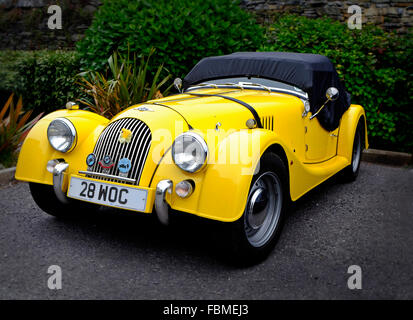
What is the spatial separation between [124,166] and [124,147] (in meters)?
0.14

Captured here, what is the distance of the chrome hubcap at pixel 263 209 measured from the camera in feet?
8.81

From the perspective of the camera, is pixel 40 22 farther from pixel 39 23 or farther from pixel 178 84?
pixel 178 84

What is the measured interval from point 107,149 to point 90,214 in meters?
0.91

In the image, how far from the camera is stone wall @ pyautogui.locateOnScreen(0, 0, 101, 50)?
1159cm

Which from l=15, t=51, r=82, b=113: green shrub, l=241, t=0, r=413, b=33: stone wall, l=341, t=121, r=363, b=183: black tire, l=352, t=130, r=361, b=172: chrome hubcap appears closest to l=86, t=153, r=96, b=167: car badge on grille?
l=341, t=121, r=363, b=183: black tire

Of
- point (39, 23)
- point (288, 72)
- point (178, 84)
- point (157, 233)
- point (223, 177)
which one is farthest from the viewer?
point (39, 23)

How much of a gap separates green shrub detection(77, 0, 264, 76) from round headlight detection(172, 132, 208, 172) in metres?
3.18

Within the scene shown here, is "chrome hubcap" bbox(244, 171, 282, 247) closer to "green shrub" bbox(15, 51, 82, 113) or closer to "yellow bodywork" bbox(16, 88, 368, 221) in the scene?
"yellow bodywork" bbox(16, 88, 368, 221)

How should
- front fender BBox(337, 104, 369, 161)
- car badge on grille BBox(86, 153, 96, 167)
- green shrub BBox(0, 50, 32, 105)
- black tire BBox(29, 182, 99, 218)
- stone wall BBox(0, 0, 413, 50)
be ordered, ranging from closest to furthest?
car badge on grille BBox(86, 153, 96, 167)
black tire BBox(29, 182, 99, 218)
front fender BBox(337, 104, 369, 161)
green shrub BBox(0, 50, 32, 105)
stone wall BBox(0, 0, 413, 50)

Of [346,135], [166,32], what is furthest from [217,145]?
[166,32]

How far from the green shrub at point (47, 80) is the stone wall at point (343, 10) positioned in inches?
195

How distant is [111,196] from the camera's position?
2609 millimetres

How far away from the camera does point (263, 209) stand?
2.81 metres

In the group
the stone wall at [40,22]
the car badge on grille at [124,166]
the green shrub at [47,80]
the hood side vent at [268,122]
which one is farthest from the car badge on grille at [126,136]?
the stone wall at [40,22]
